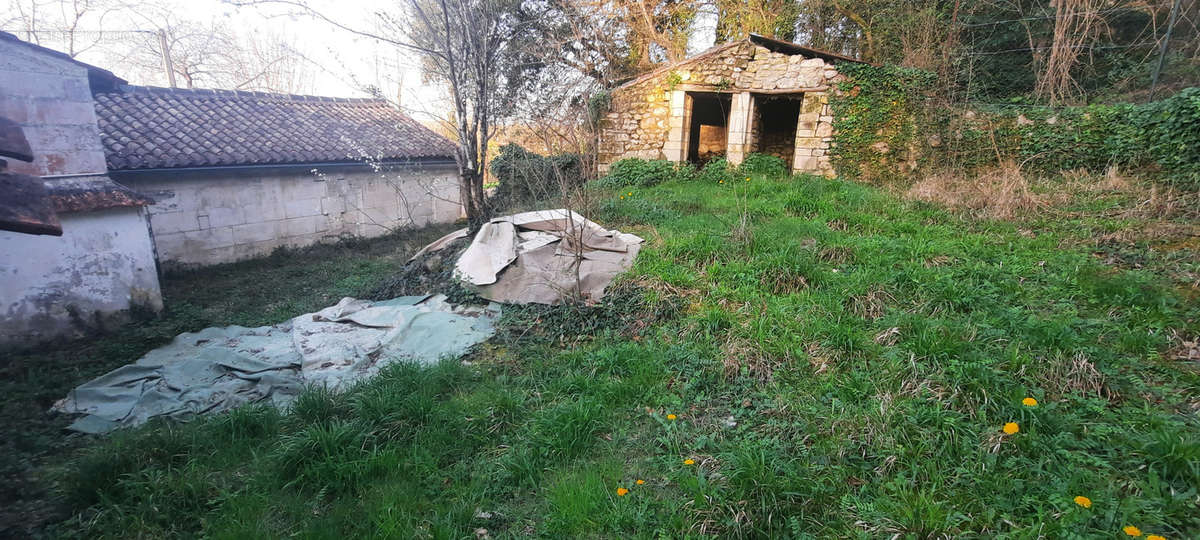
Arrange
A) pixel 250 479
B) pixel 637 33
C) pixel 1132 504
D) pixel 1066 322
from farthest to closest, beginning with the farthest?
pixel 637 33, pixel 1066 322, pixel 250 479, pixel 1132 504

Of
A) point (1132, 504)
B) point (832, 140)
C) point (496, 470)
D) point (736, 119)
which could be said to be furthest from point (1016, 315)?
point (736, 119)

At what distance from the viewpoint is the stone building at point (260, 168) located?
9.48 metres

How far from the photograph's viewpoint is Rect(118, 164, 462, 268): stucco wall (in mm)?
9562

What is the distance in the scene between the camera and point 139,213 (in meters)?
7.07

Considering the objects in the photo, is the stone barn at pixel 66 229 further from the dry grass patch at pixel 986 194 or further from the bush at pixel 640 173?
the dry grass patch at pixel 986 194

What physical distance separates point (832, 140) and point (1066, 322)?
7894mm

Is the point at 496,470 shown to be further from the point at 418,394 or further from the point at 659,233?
the point at 659,233

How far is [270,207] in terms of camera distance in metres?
10.9

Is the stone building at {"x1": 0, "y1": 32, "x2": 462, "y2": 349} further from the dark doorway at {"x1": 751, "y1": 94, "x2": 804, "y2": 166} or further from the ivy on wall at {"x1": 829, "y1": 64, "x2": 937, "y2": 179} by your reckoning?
the dark doorway at {"x1": 751, "y1": 94, "x2": 804, "y2": 166}

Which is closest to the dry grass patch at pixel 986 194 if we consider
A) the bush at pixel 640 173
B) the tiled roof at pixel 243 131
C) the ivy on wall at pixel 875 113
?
the ivy on wall at pixel 875 113

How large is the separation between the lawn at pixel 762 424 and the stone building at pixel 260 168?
18.3 ft

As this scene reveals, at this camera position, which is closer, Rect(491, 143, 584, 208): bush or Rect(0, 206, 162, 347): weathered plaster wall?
Rect(0, 206, 162, 347): weathered plaster wall

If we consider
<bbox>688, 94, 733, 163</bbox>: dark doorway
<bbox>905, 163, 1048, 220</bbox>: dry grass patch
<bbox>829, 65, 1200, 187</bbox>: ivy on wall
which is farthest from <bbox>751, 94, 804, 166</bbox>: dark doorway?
<bbox>905, 163, 1048, 220</bbox>: dry grass patch

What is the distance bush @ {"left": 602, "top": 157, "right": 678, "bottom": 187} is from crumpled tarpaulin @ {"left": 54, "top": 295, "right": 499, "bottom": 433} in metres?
6.56
